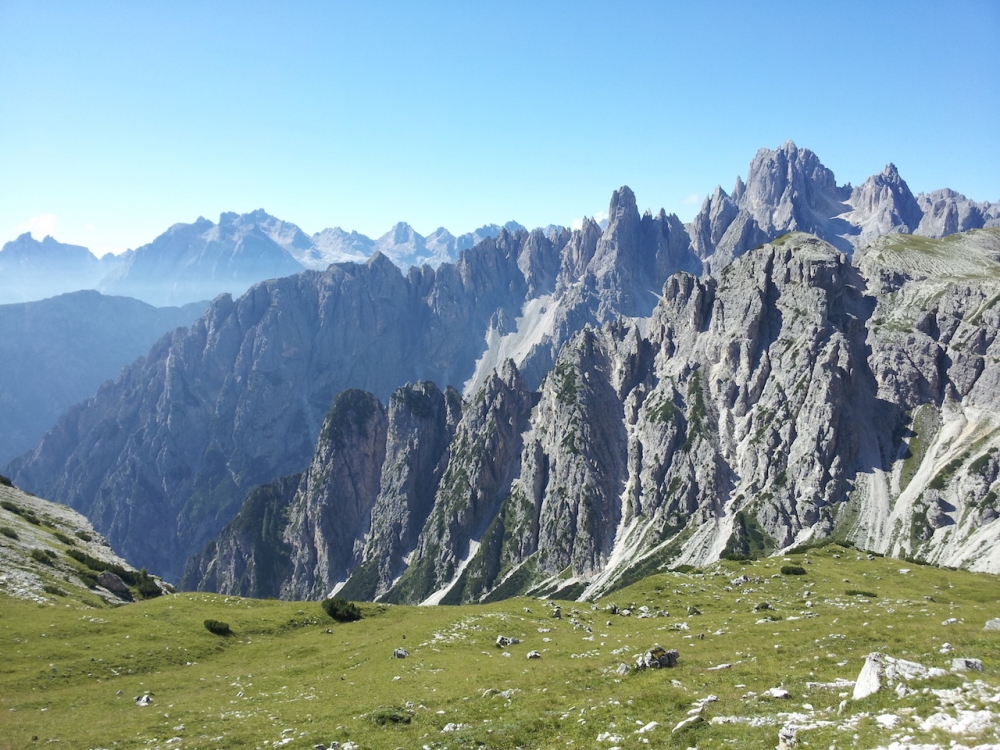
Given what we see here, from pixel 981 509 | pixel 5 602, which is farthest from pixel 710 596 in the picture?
pixel 981 509

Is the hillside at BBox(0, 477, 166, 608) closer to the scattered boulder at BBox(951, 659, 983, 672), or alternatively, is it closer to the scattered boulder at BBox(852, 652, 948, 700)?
the scattered boulder at BBox(852, 652, 948, 700)

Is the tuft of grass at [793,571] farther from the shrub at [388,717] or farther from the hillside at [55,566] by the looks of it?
the hillside at [55,566]

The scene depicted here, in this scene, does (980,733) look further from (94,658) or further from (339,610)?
(339,610)

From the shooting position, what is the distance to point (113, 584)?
81.8 metres

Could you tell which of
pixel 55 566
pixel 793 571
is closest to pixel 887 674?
pixel 793 571

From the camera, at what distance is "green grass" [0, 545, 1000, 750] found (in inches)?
1089

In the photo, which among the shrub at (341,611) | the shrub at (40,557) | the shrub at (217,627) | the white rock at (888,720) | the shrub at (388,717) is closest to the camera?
the white rock at (888,720)

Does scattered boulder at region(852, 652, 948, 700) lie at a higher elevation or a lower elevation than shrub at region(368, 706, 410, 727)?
higher

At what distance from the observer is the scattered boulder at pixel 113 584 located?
266 feet

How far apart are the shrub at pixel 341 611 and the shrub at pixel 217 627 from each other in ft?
38.3

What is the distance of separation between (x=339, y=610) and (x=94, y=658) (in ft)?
85.4

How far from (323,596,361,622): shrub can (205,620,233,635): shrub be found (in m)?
11.7

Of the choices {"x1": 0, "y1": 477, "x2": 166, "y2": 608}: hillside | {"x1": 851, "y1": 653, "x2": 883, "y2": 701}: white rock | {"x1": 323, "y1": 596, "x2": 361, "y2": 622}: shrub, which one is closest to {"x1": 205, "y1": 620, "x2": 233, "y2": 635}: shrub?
{"x1": 323, "y1": 596, "x2": 361, "y2": 622}: shrub

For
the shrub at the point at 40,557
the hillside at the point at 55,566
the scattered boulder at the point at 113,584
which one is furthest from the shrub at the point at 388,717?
the shrub at the point at 40,557
